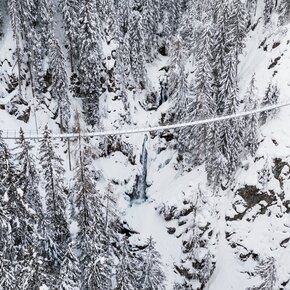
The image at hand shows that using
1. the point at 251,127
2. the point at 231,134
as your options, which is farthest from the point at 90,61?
the point at 251,127

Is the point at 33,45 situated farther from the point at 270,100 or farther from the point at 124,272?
the point at 124,272

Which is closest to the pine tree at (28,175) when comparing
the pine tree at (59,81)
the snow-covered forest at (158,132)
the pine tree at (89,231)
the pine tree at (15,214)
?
the snow-covered forest at (158,132)

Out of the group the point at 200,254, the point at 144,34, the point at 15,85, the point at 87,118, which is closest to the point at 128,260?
the point at 200,254

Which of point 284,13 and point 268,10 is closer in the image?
point 284,13

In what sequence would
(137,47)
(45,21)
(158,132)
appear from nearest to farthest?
(45,21) → (158,132) → (137,47)

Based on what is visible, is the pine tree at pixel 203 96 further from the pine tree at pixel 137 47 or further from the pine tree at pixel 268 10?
the pine tree at pixel 268 10

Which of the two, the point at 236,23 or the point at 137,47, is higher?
the point at 236,23

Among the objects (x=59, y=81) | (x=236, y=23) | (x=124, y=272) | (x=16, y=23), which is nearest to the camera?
(x=124, y=272)
